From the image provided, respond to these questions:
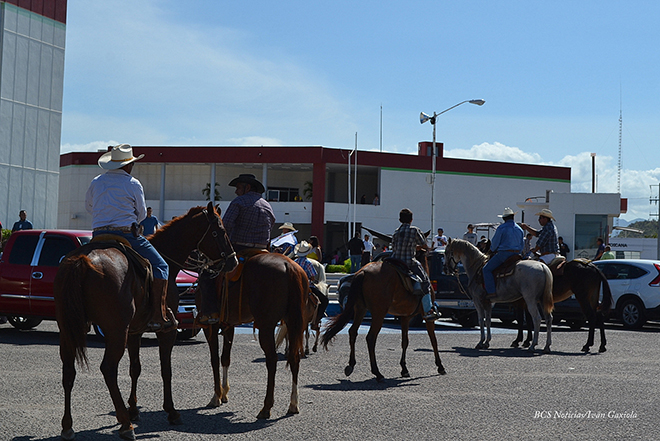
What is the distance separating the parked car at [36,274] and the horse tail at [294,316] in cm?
581

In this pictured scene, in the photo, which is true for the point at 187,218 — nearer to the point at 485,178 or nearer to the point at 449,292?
the point at 449,292

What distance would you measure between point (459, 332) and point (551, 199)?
30183 mm

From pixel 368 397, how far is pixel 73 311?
377cm

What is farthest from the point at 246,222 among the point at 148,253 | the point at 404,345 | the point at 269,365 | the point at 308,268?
the point at 308,268

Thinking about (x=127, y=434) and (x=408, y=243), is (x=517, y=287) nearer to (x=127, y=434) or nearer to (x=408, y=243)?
(x=408, y=243)

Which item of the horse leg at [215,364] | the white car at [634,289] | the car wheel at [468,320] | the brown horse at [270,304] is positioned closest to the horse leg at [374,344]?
the brown horse at [270,304]

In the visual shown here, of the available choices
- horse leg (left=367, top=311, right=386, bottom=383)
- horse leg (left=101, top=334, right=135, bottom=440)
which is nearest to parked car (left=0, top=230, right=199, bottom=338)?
horse leg (left=367, top=311, right=386, bottom=383)

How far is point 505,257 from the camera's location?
563 inches

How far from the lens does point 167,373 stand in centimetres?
738

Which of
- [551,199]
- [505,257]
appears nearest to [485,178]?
[551,199]

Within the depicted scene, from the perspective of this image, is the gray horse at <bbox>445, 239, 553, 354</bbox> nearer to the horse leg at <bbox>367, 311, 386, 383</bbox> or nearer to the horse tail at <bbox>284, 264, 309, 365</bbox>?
the horse leg at <bbox>367, 311, 386, 383</bbox>

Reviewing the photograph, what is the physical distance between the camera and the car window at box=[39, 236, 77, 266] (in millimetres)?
13758

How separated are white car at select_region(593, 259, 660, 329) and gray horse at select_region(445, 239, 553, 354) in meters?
5.45

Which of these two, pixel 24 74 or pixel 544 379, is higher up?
pixel 24 74
